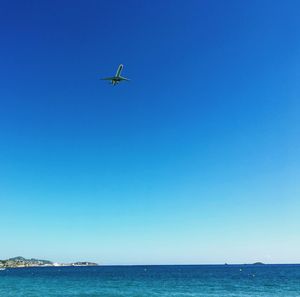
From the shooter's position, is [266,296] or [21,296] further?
[266,296]

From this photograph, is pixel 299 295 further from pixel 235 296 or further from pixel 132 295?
pixel 132 295

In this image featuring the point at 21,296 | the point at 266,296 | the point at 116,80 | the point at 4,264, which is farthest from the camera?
the point at 4,264

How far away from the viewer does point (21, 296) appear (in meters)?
41.3

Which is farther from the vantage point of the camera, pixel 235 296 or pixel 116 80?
pixel 235 296

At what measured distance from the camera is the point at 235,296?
43.7m

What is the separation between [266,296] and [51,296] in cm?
2602

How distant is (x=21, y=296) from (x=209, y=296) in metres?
22.1

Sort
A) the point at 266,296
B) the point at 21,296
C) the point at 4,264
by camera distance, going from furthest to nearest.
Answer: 1. the point at 4,264
2. the point at 266,296
3. the point at 21,296

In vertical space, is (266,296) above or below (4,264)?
below

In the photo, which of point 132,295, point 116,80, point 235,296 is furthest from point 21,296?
point 116,80

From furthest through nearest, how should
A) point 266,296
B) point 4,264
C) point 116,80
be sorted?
point 4,264 < point 266,296 < point 116,80

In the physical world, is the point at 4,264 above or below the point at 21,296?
above

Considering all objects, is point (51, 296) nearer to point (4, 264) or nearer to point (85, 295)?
point (85, 295)

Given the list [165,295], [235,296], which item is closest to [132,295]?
[165,295]
